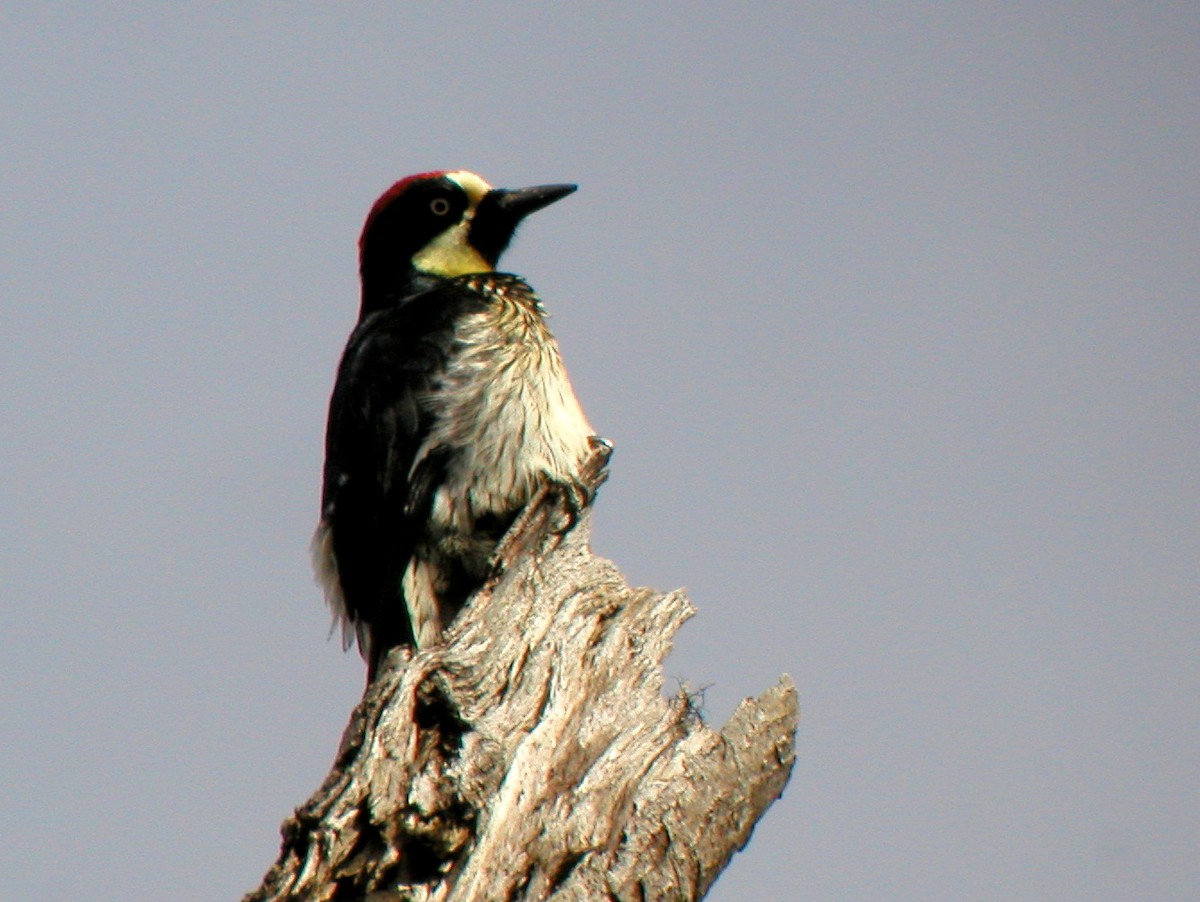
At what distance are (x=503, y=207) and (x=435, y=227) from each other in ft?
1.04

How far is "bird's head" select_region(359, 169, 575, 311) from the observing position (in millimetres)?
7320

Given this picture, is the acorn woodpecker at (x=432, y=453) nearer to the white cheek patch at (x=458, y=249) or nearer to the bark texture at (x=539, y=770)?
the white cheek patch at (x=458, y=249)

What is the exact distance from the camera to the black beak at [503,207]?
7.41 metres

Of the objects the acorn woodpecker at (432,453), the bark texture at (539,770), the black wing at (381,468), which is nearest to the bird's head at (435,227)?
the acorn woodpecker at (432,453)

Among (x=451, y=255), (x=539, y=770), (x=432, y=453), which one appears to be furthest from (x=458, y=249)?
(x=539, y=770)

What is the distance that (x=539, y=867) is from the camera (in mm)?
3926

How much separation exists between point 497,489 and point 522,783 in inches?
83.2

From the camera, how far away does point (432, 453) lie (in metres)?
6.14

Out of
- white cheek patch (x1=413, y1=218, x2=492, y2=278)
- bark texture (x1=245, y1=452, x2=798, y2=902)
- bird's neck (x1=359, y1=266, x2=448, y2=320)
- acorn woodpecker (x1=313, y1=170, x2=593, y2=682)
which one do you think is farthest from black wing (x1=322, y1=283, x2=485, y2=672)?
bark texture (x1=245, y1=452, x2=798, y2=902)

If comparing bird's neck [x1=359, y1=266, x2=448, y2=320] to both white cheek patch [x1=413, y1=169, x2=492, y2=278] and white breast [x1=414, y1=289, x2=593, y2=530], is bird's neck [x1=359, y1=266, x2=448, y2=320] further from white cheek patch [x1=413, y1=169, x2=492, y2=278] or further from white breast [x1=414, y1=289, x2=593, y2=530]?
white breast [x1=414, y1=289, x2=593, y2=530]

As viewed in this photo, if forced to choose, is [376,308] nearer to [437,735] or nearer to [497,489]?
[497,489]

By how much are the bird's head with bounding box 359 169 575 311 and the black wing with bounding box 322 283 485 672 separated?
2.42ft

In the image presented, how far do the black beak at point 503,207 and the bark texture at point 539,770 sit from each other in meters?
2.89

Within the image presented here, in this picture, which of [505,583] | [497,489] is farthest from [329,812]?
[497,489]
